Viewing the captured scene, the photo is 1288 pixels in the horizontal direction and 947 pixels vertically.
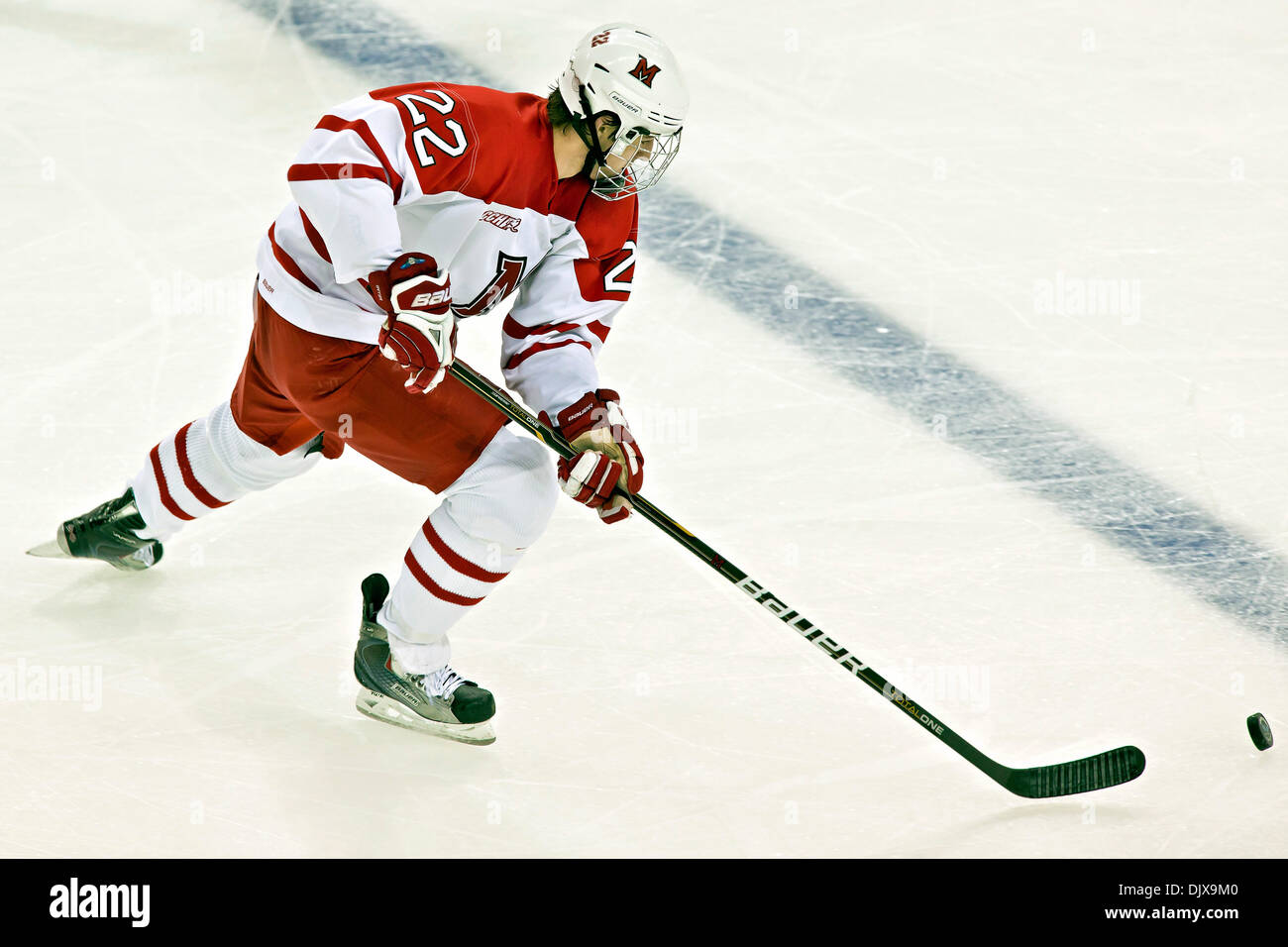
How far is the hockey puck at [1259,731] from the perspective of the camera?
2.76m

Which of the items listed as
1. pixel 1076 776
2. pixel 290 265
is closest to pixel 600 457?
pixel 290 265

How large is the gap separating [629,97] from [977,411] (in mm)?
1683

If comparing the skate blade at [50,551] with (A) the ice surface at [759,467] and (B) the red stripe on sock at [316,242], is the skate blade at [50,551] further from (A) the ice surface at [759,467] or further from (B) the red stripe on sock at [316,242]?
(B) the red stripe on sock at [316,242]

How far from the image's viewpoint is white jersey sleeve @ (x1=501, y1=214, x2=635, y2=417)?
107 inches

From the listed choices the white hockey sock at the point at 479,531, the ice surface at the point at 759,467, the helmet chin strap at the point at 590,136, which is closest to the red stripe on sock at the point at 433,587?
the white hockey sock at the point at 479,531

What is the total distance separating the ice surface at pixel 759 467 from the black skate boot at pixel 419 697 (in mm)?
38

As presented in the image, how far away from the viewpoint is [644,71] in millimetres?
2506

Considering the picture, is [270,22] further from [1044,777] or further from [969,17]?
[1044,777]

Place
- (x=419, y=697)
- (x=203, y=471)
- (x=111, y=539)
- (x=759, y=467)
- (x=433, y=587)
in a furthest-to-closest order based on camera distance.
A: (x=759, y=467) → (x=111, y=539) → (x=203, y=471) → (x=419, y=697) → (x=433, y=587)

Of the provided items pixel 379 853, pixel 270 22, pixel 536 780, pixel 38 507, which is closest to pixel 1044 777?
pixel 536 780

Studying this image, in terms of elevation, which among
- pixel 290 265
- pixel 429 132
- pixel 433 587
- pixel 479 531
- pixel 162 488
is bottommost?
pixel 162 488

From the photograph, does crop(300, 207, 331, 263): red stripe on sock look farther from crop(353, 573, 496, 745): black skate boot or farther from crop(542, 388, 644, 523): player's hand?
crop(353, 573, 496, 745): black skate boot

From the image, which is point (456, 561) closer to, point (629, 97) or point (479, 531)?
point (479, 531)

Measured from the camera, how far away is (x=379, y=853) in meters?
2.51
